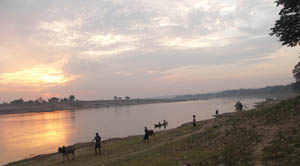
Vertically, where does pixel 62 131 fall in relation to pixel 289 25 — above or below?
below

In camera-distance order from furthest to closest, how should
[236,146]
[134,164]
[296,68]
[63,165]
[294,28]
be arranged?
1. [296,68]
2. [63,165]
3. [294,28]
4. [134,164]
5. [236,146]

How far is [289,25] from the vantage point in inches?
855

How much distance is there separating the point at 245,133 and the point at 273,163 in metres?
6.99

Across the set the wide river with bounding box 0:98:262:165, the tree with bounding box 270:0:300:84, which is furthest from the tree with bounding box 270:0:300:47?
the wide river with bounding box 0:98:262:165

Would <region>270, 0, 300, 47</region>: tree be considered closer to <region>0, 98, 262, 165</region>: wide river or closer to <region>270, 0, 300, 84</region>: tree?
<region>270, 0, 300, 84</region>: tree

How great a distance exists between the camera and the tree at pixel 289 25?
21656 millimetres

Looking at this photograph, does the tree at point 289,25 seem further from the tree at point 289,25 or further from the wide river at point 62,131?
the wide river at point 62,131

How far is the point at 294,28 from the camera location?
21734mm

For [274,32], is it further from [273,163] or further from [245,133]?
[273,163]

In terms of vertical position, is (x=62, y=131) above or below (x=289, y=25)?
below

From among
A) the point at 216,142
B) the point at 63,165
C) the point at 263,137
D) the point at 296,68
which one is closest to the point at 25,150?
the point at 63,165

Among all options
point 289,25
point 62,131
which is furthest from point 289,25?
point 62,131

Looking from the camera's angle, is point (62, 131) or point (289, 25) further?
point (62, 131)

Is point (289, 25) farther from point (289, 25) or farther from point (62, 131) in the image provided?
point (62, 131)
